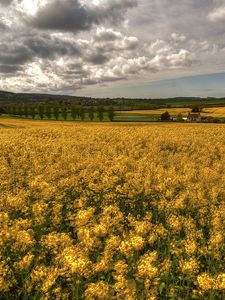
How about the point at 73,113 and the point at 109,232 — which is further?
the point at 73,113

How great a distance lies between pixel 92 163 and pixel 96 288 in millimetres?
10120

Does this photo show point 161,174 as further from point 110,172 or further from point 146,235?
point 146,235

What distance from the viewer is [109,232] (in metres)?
7.30

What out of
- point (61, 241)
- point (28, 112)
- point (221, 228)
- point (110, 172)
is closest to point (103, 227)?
point (61, 241)

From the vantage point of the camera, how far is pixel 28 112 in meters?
115

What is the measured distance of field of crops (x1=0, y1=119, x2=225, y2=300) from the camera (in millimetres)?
5379

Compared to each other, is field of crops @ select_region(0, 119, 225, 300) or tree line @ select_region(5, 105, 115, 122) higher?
field of crops @ select_region(0, 119, 225, 300)

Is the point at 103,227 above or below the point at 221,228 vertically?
above

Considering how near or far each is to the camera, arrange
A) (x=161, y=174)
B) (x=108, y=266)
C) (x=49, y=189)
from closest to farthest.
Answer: (x=108, y=266) < (x=49, y=189) < (x=161, y=174)

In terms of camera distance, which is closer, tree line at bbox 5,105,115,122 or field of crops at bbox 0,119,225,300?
field of crops at bbox 0,119,225,300

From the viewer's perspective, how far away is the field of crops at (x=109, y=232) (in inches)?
212

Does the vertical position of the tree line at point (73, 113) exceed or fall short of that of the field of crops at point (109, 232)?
it falls short

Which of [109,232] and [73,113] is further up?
[109,232]

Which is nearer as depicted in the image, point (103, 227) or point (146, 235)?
point (103, 227)
